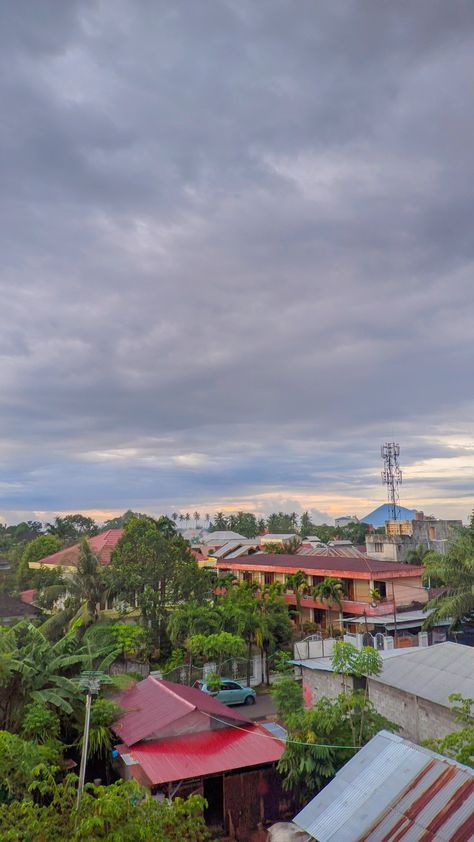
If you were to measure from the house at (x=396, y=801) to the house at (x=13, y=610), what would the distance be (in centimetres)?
3108

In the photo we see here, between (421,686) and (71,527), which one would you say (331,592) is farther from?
(71,527)

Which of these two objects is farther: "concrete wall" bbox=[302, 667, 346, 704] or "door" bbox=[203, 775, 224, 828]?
"concrete wall" bbox=[302, 667, 346, 704]

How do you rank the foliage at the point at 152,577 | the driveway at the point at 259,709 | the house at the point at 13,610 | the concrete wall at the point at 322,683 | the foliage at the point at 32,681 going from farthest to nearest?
the house at the point at 13,610, the foliage at the point at 152,577, the driveway at the point at 259,709, the concrete wall at the point at 322,683, the foliage at the point at 32,681

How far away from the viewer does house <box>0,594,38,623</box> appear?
37.4m

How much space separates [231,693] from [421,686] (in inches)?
469

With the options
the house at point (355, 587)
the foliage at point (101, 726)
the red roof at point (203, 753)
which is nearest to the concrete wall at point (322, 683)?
the red roof at point (203, 753)

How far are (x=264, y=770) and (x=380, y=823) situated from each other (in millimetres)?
6202

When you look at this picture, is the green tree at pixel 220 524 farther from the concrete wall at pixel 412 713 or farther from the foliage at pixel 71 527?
the concrete wall at pixel 412 713

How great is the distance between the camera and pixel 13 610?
128ft

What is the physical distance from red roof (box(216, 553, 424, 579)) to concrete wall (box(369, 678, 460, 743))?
68.5 ft

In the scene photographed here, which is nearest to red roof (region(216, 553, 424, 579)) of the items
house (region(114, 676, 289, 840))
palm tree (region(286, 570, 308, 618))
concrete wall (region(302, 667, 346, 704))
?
palm tree (region(286, 570, 308, 618))

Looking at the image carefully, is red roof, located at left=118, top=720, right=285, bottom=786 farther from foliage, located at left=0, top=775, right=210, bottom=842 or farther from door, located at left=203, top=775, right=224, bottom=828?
foliage, located at left=0, top=775, right=210, bottom=842

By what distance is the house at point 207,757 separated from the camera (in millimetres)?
14242

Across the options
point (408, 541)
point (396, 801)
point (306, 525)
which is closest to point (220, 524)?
point (306, 525)
